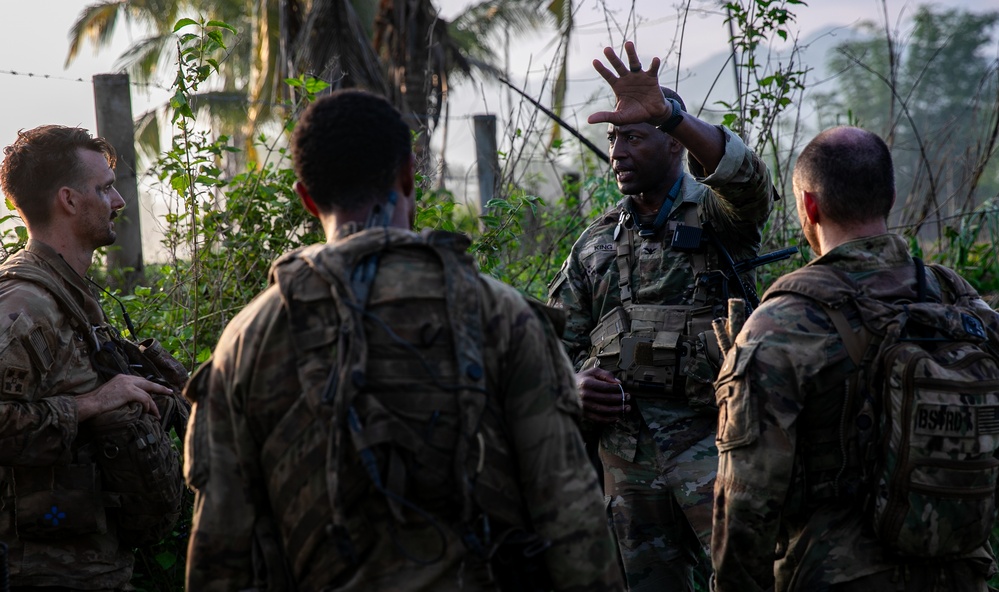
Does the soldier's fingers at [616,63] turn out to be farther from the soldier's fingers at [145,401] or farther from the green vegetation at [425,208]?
the soldier's fingers at [145,401]

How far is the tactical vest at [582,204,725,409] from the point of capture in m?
3.50

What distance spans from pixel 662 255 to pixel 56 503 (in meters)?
2.27

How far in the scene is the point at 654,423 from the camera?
11.8 ft

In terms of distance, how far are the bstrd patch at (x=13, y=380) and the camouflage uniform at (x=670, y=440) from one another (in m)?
2.06

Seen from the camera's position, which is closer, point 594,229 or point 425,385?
point 425,385

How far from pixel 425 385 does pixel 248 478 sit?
438mm

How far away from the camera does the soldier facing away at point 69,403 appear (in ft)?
9.35

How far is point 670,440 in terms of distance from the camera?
3.55m

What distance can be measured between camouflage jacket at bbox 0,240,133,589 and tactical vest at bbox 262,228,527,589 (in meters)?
1.20

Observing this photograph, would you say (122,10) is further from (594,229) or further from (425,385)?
(425,385)

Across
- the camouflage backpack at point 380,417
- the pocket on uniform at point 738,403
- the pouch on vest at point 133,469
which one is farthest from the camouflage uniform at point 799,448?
the pouch on vest at point 133,469

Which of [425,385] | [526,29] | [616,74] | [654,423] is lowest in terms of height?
[654,423]

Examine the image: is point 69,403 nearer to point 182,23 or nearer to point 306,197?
point 306,197

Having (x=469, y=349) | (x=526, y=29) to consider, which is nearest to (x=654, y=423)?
(x=469, y=349)
